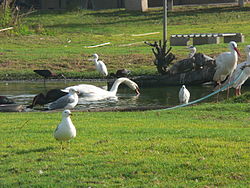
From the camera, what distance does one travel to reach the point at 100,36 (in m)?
36.6

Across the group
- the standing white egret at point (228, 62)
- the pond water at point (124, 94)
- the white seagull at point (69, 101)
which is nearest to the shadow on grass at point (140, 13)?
the pond water at point (124, 94)

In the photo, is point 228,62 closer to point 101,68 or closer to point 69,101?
point 69,101

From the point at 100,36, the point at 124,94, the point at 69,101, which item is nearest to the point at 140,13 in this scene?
the point at 100,36

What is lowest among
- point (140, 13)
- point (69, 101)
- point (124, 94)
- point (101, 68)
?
point (124, 94)

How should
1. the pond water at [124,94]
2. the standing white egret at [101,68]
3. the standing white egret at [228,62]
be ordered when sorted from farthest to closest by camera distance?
the standing white egret at [101,68], the standing white egret at [228,62], the pond water at [124,94]

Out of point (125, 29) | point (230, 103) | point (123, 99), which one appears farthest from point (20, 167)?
Result: point (125, 29)

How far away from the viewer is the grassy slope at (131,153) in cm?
797

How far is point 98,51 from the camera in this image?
2936 cm

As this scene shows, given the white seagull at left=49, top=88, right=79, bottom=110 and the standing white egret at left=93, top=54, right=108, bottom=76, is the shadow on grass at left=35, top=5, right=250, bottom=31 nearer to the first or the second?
the standing white egret at left=93, top=54, right=108, bottom=76

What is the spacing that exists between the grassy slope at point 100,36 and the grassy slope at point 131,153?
11970 mm

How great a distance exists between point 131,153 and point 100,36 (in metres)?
27.8

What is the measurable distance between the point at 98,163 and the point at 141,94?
1070cm

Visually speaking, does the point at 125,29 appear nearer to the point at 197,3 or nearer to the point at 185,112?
the point at 197,3

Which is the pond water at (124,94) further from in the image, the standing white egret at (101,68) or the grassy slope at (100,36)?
the grassy slope at (100,36)
